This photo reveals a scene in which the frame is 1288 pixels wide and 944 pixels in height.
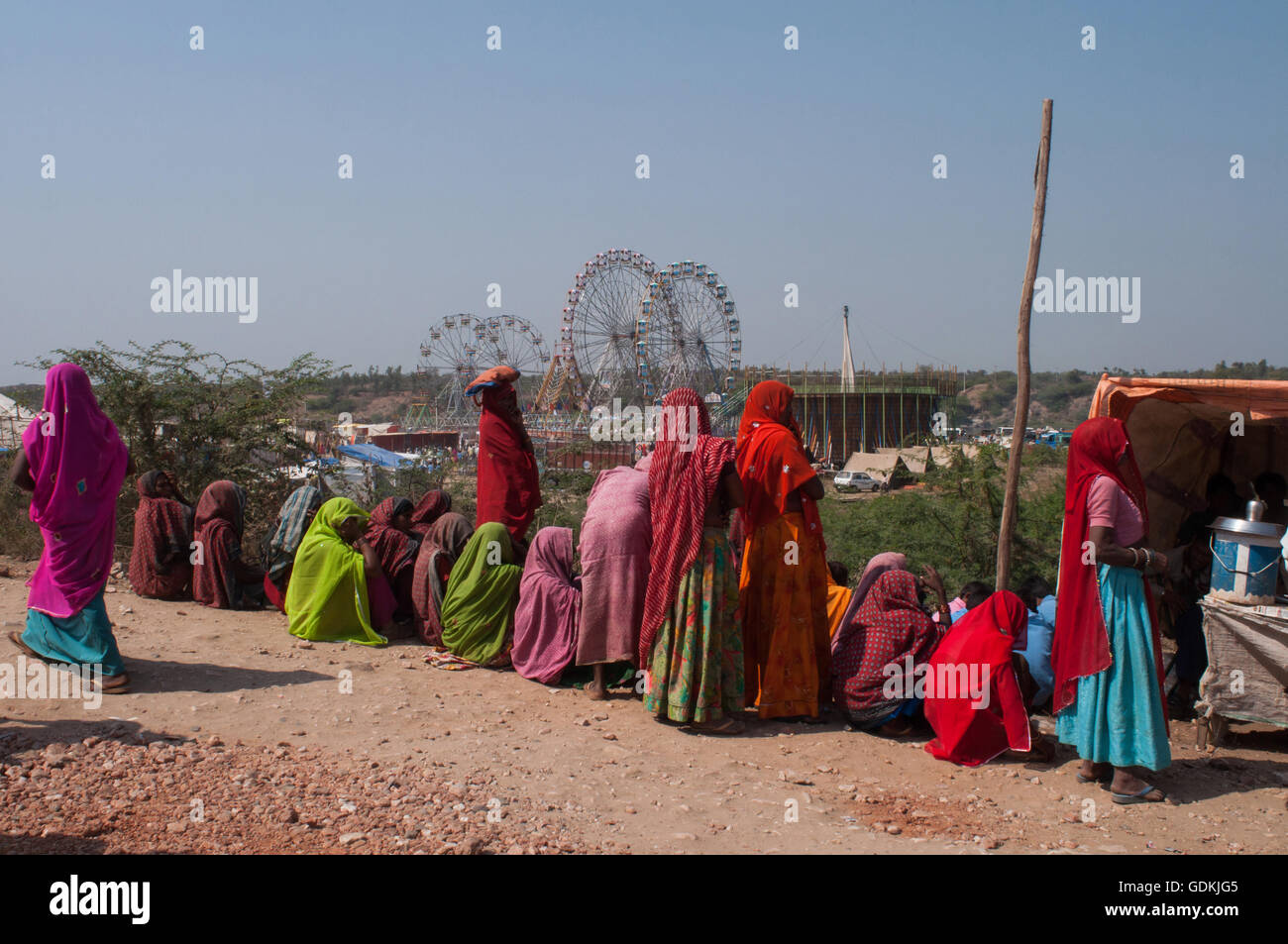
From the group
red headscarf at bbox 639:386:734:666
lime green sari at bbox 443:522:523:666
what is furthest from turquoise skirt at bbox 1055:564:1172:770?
lime green sari at bbox 443:522:523:666

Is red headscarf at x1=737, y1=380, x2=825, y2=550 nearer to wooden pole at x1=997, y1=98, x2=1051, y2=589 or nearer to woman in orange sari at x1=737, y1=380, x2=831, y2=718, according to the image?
woman in orange sari at x1=737, y1=380, x2=831, y2=718

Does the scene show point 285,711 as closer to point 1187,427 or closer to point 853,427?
point 1187,427

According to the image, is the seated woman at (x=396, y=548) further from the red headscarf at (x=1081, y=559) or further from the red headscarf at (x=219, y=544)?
the red headscarf at (x=1081, y=559)

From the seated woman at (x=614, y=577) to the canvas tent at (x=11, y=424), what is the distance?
925 centimetres

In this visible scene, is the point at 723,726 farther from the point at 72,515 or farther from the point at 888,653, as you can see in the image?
the point at 72,515

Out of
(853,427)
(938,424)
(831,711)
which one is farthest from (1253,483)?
(853,427)

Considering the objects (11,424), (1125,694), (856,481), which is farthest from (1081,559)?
(856,481)

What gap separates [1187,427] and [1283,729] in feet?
6.23

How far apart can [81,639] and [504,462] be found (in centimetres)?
256

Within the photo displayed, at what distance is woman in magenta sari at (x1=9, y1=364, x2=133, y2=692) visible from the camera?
4.76m

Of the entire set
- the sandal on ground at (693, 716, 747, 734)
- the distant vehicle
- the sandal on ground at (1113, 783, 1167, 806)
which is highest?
the sandal on ground at (693, 716, 747, 734)

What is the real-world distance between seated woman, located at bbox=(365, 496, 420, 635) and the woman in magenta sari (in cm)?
177

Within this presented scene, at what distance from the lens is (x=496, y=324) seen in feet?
A: 144

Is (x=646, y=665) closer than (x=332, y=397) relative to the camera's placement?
Yes
